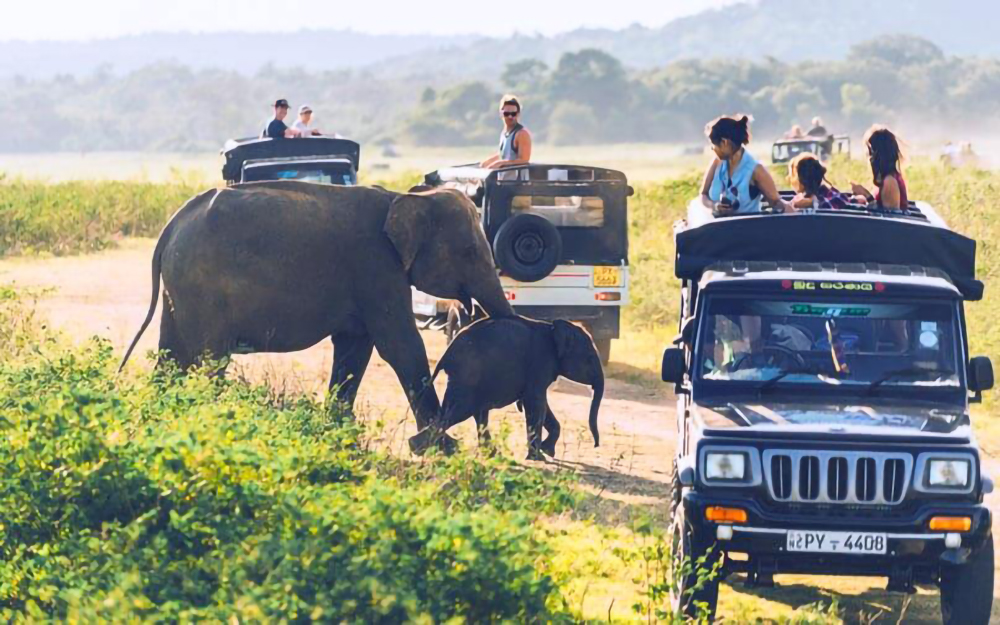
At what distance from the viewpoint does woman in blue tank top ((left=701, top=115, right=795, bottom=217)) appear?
34.5ft

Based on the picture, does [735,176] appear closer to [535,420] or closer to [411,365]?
[535,420]

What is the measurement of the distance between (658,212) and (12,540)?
935 inches

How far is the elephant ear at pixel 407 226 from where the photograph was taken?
1287cm

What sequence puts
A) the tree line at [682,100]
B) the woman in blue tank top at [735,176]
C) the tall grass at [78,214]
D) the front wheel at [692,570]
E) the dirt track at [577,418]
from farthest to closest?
the tree line at [682,100] → the tall grass at [78,214] → the woman in blue tank top at [735,176] → the dirt track at [577,418] → the front wheel at [692,570]

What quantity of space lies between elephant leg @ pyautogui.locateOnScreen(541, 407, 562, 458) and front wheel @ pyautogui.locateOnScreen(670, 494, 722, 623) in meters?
4.30

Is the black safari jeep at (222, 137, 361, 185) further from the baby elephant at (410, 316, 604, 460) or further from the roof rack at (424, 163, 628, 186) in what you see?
the baby elephant at (410, 316, 604, 460)

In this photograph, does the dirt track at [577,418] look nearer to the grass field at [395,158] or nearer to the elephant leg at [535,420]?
the elephant leg at [535,420]

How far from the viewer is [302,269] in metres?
12.9

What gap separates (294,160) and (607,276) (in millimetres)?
5838

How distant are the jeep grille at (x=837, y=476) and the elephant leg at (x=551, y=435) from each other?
471 cm

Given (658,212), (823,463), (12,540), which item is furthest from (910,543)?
(658,212)

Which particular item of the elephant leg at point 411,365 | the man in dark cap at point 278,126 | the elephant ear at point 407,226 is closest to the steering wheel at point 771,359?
the elephant leg at point 411,365

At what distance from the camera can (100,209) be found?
106 ft

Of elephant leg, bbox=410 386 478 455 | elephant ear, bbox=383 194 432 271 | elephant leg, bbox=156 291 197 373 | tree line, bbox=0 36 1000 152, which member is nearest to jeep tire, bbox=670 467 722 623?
elephant leg, bbox=410 386 478 455
